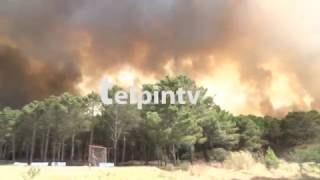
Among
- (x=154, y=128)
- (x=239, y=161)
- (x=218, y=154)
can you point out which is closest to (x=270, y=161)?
(x=239, y=161)

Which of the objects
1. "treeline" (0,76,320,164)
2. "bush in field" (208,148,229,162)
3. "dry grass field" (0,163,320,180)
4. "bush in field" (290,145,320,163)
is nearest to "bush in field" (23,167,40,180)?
"dry grass field" (0,163,320,180)

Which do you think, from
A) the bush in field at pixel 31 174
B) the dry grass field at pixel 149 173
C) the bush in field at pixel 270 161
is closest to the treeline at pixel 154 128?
the dry grass field at pixel 149 173

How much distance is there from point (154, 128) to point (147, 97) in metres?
4.39

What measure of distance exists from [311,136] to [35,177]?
49927 mm

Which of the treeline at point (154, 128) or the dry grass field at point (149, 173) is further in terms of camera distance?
the treeline at point (154, 128)

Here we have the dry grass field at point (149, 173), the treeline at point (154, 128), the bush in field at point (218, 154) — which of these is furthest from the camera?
the bush in field at point (218, 154)

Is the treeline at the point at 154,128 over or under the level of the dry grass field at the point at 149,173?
over

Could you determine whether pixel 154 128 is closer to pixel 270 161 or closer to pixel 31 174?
pixel 270 161

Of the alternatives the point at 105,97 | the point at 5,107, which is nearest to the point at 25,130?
the point at 5,107

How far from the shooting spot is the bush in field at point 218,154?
63838 millimetres

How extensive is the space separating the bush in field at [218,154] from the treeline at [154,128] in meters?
0.14

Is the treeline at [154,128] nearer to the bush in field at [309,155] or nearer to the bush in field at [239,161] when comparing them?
the bush in field at [239,161]

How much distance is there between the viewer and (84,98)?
68.9m

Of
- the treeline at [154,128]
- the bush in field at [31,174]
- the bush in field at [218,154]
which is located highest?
the treeline at [154,128]
